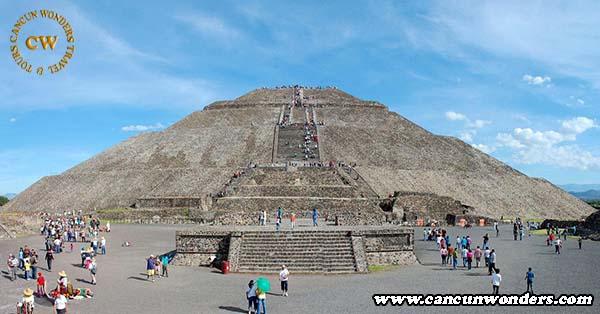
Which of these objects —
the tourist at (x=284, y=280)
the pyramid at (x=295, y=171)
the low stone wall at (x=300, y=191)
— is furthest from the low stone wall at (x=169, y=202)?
the tourist at (x=284, y=280)

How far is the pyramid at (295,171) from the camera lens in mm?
41938

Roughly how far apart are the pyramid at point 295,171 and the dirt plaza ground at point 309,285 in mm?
12433

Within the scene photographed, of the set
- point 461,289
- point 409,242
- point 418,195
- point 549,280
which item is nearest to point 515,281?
point 549,280

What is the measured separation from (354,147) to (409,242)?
3624 cm

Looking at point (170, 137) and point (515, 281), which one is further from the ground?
point (170, 137)

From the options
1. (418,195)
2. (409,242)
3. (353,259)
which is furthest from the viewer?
(418,195)

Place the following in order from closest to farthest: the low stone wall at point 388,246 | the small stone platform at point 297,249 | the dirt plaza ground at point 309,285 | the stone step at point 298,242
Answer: the dirt plaza ground at point 309,285 → the small stone platform at point 297,249 → the stone step at point 298,242 → the low stone wall at point 388,246

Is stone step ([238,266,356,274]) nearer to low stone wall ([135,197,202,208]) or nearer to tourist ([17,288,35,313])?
tourist ([17,288,35,313])

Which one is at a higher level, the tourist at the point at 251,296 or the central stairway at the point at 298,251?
the central stairway at the point at 298,251

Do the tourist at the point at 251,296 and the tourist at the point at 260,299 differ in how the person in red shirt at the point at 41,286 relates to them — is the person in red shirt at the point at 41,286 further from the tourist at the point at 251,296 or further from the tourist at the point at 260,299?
the tourist at the point at 260,299

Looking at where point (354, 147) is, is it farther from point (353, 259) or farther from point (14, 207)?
point (353, 259)

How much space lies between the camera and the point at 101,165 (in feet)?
194

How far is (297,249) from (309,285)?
140 inches

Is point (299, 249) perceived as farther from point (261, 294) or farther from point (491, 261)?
point (261, 294)
